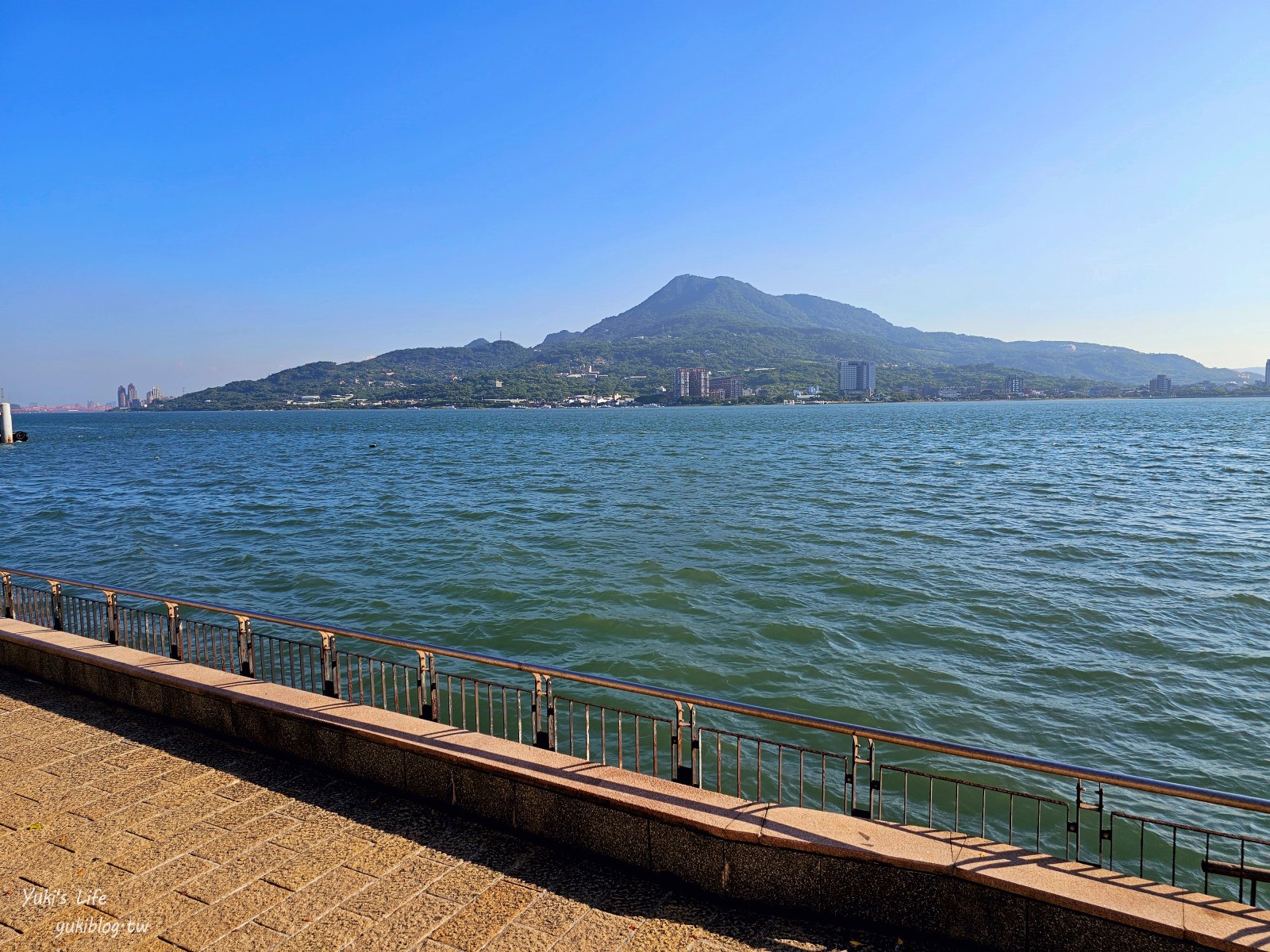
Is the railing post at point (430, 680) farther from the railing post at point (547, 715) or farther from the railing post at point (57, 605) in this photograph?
the railing post at point (57, 605)

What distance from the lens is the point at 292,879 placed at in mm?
5477

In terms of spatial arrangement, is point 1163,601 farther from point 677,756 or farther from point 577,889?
point 577,889

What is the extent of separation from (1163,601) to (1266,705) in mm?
6869

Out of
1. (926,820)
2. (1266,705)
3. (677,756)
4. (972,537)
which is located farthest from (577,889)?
(972,537)

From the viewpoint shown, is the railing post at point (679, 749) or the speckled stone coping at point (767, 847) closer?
the speckled stone coping at point (767, 847)

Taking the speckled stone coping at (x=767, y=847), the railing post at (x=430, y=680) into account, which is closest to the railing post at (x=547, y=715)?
the speckled stone coping at (x=767, y=847)

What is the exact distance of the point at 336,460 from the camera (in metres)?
72.2

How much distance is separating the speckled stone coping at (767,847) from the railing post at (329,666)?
0.46 metres

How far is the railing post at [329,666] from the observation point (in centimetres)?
809

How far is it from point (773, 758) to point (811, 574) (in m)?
11.7

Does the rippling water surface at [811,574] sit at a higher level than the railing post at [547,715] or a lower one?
lower

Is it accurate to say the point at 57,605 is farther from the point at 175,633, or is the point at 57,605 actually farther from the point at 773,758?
the point at 773,758

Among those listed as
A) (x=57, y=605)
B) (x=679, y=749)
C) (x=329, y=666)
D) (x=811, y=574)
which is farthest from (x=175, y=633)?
(x=811, y=574)

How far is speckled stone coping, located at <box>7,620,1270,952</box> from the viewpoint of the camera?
15.0 ft
